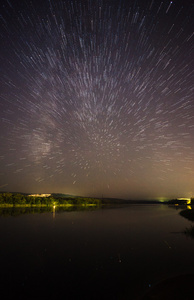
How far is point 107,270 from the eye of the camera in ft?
41.8

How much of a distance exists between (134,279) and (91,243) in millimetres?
10413

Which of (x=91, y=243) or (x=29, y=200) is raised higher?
(x=29, y=200)

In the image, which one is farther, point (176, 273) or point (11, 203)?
point (11, 203)

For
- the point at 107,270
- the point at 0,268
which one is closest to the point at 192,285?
the point at 107,270

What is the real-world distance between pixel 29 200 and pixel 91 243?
12585 centimetres

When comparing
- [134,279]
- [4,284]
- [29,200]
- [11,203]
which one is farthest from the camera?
[29,200]

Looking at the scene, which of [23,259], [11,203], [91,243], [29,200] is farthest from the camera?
[29,200]

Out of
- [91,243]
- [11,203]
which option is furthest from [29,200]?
[91,243]

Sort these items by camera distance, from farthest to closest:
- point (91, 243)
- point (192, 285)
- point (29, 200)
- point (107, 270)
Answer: point (29, 200) → point (91, 243) → point (107, 270) → point (192, 285)

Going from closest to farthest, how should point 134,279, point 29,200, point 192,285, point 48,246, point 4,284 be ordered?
point 192,285 < point 4,284 < point 134,279 < point 48,246 < point 29,200

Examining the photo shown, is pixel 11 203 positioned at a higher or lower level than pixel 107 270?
higher

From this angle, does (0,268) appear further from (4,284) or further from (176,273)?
(176,273)

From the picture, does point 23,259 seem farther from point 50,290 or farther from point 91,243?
point 91,243

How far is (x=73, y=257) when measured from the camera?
619 inches
